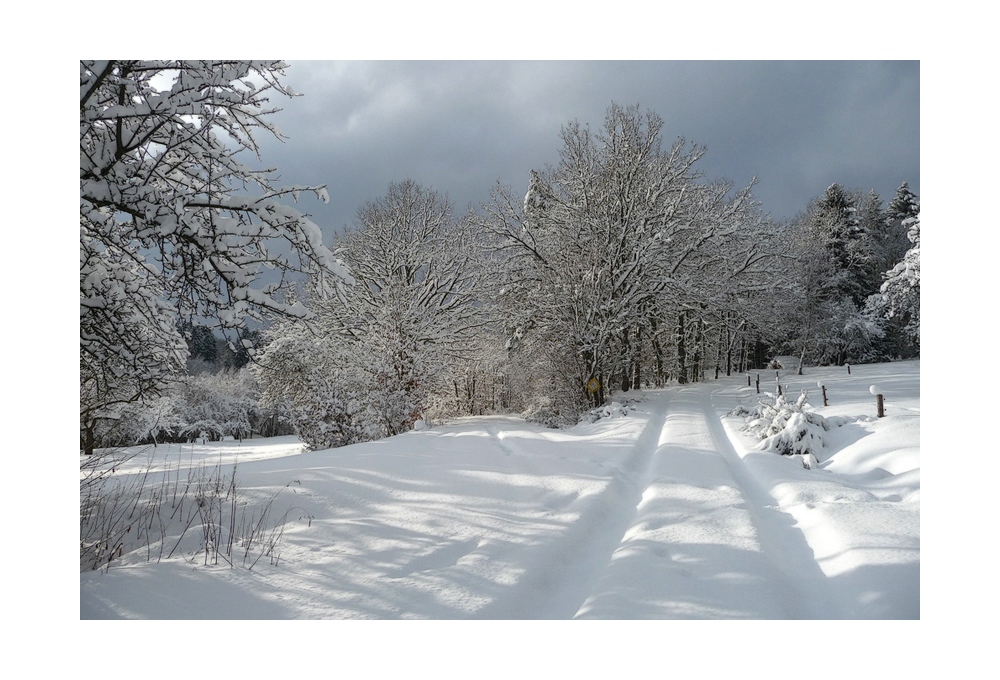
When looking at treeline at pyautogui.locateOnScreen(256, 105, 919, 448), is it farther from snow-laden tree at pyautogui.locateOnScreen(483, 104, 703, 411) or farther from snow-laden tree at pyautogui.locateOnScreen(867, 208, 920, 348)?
snow-laden tree at pyautogui.locateOnScreen(867, 208, 920, 348)

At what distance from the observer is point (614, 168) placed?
49.0ft

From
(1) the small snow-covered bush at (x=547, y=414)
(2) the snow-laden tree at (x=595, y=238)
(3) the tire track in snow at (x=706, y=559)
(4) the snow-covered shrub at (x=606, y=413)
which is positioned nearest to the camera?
(3) the tire track in snow at (x=706, y=559)

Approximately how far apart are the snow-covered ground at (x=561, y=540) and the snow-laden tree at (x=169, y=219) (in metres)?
1.78

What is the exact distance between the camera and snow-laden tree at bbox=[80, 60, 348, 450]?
3426 millimetres

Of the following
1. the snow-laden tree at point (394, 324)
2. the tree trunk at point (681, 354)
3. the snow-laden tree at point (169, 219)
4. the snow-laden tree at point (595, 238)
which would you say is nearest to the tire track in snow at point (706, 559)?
the snow-laden tree at point (169, 219)

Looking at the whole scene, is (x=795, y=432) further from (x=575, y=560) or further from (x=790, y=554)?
(x=575, y=560)

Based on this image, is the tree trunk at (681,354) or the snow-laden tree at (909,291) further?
the tree trunk at (681,354)

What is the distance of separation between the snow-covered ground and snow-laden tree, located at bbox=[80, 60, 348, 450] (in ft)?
5.85

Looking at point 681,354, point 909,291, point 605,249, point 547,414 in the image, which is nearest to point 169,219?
point 909,291

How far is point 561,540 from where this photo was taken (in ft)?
11.9

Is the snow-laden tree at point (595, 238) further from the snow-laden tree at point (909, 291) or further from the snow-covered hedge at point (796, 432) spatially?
the snow-laden tree at point (909, 291)

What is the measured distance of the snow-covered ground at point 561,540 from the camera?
2.68 m

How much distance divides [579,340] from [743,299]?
8.08 meters

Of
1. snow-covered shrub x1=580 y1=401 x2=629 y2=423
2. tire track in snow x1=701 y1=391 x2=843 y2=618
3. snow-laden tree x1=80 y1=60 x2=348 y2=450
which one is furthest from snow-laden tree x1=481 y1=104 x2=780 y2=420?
snow-laden tree x1=80 y1=60 x2=348 y2=450
